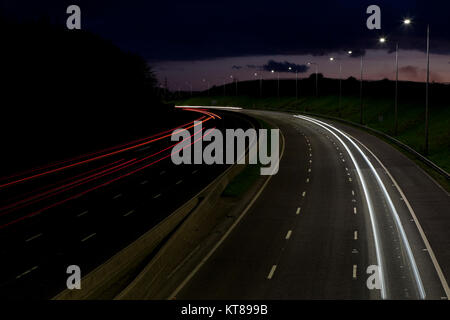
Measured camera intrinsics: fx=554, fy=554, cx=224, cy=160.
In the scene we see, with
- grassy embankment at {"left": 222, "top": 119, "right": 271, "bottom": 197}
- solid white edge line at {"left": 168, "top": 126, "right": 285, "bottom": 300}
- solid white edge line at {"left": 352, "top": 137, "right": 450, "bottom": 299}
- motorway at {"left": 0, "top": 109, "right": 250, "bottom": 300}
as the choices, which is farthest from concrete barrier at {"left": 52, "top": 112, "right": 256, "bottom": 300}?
solid white edge line at {"left": 352, "top": 137, "right": 450, "bottom": 299}

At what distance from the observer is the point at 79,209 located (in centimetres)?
3016

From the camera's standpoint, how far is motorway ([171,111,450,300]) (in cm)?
1828

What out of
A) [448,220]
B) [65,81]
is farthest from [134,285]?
[65,81]

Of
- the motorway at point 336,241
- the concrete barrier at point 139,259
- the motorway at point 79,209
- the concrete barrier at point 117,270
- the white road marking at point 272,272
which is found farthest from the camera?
the motorway at point 79,209

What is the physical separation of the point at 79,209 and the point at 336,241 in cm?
1414

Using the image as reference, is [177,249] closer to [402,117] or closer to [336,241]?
[336,241]

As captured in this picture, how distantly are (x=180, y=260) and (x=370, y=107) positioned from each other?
77.2 metres

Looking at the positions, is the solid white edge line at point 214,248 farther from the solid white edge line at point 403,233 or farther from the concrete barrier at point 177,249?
the solid white edge line at point 403,233

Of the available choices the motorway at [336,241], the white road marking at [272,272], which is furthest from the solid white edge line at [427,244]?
the white road marking at [272,272]

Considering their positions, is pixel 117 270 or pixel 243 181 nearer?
pixel 117 270

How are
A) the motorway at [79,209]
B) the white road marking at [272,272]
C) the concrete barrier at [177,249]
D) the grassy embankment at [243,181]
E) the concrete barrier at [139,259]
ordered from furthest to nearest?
the grassy embankment at [243,181], the motorway at [79,209], the white road marking at [272,272], the concrete barrier at [177,249], the concrete barrier at [139,259]

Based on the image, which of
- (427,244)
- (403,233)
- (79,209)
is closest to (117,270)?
(79,209)

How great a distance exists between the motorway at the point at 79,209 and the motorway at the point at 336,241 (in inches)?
172

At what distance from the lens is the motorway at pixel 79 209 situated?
1975 centimetres
